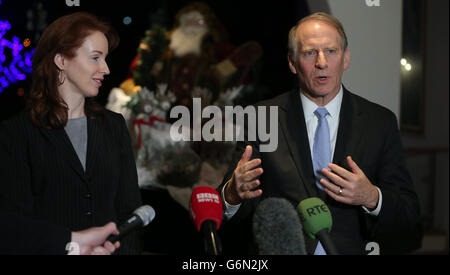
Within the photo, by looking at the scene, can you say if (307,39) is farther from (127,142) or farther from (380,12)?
(127,142)

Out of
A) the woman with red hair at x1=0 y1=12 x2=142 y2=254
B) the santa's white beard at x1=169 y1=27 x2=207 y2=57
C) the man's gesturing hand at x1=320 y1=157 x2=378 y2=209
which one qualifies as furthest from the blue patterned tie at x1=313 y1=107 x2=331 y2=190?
the santa's white beard at x1=169 y1=27 x2=207 y2=57

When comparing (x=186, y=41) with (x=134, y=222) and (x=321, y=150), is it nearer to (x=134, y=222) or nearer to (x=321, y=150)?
(x=321, y=150)

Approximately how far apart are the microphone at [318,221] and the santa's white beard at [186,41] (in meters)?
3.06

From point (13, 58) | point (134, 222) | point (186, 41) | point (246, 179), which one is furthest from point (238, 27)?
point (134, 222)

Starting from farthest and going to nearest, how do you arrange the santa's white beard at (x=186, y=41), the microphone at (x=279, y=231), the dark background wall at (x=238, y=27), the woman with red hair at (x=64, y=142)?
the dark background wall at (x=238, y=27) < the santa's white beard at (x=186, y=41) < the woman with red hair at (x=64, y=142) < the microphone at (x=279, y=231)

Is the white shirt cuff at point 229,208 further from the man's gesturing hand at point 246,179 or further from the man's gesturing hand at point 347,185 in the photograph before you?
the man's gesturing hand at point 347,185

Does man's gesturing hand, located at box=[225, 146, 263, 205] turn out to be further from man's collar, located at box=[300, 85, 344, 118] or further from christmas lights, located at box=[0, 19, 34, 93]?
christmas lights, located at box=[0, 19, 34, 93]

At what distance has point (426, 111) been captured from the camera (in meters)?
4.94

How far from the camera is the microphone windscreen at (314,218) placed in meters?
1.16

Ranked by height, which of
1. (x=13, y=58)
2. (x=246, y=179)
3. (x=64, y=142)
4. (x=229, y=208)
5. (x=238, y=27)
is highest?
(x=238, y=27)

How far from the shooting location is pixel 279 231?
3.65ft

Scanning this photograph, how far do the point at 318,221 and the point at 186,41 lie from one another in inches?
128

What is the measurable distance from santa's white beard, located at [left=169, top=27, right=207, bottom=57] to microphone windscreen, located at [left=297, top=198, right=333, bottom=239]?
3.06 m

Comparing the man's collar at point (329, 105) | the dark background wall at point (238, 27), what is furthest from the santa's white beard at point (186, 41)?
the man's collar at point (329, 105)
